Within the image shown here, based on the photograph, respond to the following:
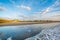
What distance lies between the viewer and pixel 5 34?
153cm

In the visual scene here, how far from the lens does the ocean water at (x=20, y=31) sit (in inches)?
60.1

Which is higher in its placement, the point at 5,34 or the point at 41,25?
the point at 41,25

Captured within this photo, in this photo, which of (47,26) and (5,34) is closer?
(5,34)

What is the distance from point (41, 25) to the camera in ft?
5.32

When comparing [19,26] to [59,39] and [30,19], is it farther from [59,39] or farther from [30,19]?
[59,39]

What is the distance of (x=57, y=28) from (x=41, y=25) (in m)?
0.26

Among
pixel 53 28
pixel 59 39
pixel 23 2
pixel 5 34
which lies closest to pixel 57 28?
pixel 53 28

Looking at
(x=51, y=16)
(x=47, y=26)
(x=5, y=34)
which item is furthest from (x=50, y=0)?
(x=5, y=34)

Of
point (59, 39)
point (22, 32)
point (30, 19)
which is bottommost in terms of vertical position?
point (59, 39)

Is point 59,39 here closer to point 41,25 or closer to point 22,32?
point 41,25

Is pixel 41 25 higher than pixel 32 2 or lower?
lower

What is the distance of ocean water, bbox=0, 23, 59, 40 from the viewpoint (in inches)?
A: 60.1

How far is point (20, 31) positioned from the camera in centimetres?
157

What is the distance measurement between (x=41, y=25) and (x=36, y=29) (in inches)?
3.8
